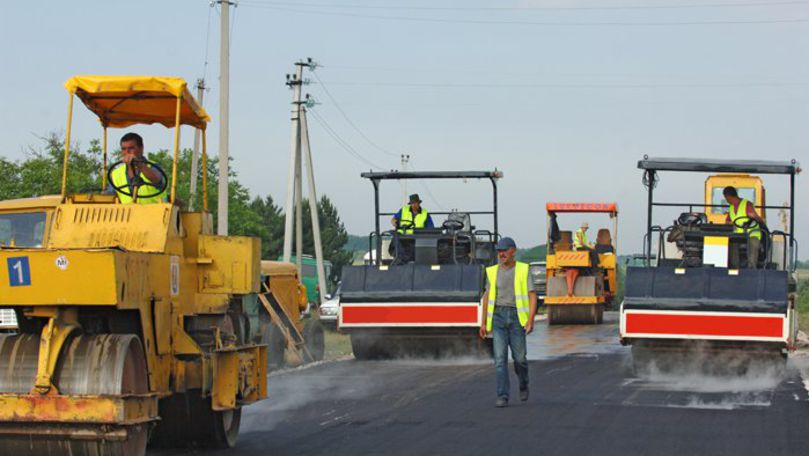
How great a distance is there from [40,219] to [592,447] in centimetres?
433

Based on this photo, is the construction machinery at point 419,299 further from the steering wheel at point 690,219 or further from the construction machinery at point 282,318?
the steering wheel at point 690,219

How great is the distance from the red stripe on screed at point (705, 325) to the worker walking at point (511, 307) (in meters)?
2.52

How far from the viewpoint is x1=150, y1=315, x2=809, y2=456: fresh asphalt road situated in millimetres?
9492

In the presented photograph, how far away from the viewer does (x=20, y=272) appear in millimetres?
7047

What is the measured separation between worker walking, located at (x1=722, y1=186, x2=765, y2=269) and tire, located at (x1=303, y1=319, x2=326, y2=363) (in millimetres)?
6922

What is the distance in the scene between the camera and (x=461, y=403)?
12492 millimetres

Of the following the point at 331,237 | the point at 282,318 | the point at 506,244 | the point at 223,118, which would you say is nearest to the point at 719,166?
the point at 506,244

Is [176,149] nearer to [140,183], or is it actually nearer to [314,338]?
[140,183]

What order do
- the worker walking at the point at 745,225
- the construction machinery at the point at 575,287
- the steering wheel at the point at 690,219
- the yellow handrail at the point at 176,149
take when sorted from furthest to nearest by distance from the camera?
the construction machinery at the point at 575,287 → the steering wheel at the point at 690,219 → the worker walking at the point at 745,225 → the yellow handrail at the point at 176,149

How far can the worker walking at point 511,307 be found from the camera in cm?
1280

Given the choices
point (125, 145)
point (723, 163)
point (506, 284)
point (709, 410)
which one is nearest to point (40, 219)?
point (125, 145)

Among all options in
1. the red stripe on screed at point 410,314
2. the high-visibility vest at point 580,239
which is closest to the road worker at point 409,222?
the red stripe on screed at point 410,314

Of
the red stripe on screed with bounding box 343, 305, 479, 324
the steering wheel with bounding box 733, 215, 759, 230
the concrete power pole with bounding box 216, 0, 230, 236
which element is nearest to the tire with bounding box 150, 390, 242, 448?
the red stripe on screed with bounding box 343, 305, 479, 324

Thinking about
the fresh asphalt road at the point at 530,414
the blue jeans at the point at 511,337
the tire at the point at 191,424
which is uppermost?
the blue jeans at the point at 511,337
